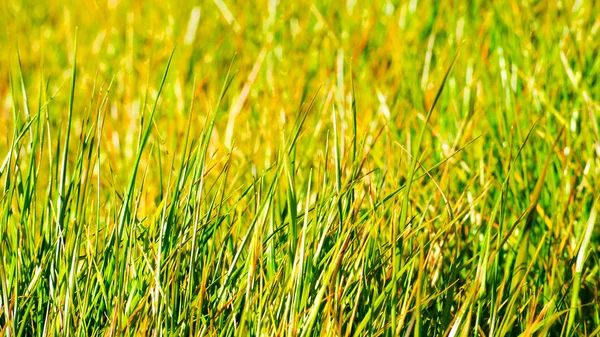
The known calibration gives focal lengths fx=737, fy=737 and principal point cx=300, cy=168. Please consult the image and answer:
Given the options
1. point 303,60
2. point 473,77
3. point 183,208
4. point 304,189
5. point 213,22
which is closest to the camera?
point 183,208

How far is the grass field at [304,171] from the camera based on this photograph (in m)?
0.90

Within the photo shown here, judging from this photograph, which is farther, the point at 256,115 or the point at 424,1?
the point at 424,1

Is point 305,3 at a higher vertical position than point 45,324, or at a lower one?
higher

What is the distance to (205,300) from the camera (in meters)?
0.96

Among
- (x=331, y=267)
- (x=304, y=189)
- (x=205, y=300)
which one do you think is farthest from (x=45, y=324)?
(x=304, y=189)

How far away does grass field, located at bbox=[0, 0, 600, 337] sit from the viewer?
2.94 feet

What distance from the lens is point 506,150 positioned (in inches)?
55.0

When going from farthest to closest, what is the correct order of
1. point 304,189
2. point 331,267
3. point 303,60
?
point 303,60 → point 304,189 → point 331,267

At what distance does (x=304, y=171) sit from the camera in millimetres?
1409

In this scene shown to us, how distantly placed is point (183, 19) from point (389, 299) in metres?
1.56

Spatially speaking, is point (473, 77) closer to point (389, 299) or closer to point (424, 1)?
point (424, 1)

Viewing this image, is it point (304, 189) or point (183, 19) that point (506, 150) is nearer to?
point (304, 189)

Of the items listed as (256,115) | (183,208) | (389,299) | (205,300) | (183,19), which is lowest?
(389,299)

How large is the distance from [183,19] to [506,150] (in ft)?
4.07
